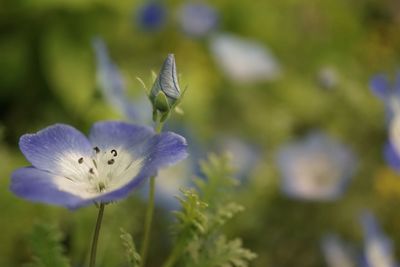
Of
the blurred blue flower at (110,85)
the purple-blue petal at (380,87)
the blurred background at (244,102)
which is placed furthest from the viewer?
the blurred background at (244,102)

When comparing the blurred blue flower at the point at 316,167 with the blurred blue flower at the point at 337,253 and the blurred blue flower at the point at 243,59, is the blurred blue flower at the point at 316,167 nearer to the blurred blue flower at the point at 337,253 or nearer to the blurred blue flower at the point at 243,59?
the blurred blue flower at the point at 337,253

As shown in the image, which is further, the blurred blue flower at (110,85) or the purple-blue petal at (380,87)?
the blurred blue flower at (110,85)

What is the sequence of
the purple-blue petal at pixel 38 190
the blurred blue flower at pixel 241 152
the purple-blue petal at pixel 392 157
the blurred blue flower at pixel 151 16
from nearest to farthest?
the purple-blue petal at pixel 38 190, the purple-blue petal at pixel 392 157, the blurred blue flower at pixel 241 152, the blurred blue flower at pixel 151 16

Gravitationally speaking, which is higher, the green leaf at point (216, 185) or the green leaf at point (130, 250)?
the green leaf at point (216, 185)

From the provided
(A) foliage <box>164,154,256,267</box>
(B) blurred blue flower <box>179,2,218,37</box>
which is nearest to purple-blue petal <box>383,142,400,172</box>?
(A) foliage <box>164,154,256,267</box>

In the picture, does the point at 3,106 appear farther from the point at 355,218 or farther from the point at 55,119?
the point at 355,218

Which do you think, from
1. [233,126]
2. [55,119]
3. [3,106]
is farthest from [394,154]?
[3,106]

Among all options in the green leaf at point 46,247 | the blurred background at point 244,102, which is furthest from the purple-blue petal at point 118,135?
the blurred background at point 244,102
